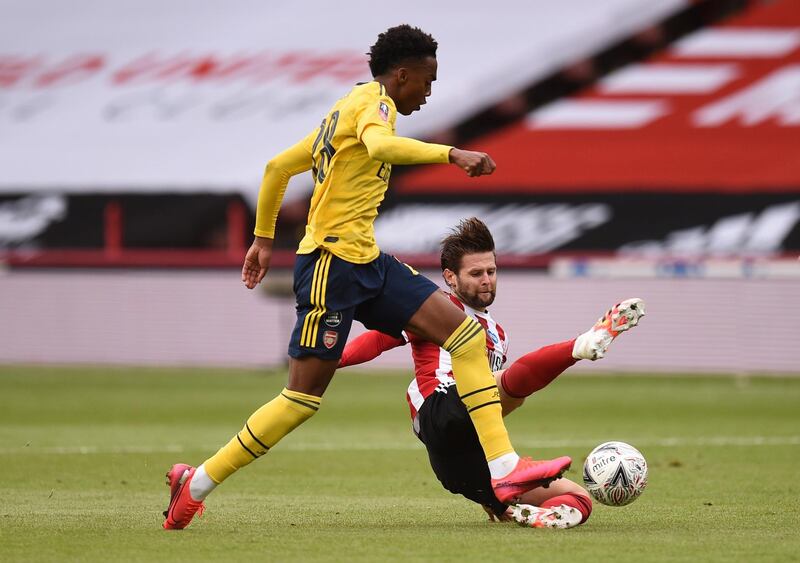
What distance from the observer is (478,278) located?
6.88 m

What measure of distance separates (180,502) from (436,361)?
1408mm

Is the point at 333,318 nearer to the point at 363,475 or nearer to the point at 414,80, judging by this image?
the point at 414,80

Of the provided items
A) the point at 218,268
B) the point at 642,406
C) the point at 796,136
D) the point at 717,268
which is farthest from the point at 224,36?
the point at 642,406

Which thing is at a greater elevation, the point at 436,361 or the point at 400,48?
the point at 400,48

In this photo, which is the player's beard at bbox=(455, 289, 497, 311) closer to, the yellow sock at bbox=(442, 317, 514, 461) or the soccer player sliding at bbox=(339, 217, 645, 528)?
the soccer player sliding at bbox=(339, 217, 645, 528)

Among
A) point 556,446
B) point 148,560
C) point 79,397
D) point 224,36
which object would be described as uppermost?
point 224,36

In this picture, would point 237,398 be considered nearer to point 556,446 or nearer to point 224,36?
point 556,446

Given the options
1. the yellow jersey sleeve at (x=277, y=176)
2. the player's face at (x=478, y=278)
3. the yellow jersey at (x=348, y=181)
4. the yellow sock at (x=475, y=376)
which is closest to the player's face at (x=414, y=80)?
the yellow jersey at (x=348, y=181)

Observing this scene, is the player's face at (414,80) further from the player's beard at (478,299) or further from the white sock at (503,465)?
the white sock at (503,465)

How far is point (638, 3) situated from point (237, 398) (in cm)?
1321

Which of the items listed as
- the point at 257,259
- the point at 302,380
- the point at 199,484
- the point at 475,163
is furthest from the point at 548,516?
the point at 257,259

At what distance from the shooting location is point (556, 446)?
1130 cm

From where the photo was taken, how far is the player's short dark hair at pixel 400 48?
21.5 feet

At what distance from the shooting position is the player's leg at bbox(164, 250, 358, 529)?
6.38 m
